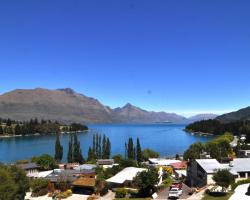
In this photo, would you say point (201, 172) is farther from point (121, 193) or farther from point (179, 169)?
point (179, 169)

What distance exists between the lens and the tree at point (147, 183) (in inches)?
1801

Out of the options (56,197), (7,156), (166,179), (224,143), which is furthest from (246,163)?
(7,156)

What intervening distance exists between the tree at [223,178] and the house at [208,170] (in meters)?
3.84

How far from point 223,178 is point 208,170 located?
5338 millimetres

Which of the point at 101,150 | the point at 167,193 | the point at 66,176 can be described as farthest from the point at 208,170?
the point at 101,150

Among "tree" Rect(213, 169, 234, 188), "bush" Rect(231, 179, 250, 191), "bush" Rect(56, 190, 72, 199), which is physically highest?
"tree" Rect(213, 169, 234, 188)

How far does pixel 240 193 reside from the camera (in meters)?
40.0

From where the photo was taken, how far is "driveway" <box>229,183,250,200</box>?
38.2 metres

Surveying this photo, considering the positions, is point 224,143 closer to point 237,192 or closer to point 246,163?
point 246,163

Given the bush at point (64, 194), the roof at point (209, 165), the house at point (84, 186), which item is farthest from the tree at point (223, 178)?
the bush at point (64, 194)

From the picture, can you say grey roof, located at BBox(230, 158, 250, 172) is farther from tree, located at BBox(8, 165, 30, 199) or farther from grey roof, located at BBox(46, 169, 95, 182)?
tree, located at BBox(8, 165, 30, 199)

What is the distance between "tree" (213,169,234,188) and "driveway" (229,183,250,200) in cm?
118

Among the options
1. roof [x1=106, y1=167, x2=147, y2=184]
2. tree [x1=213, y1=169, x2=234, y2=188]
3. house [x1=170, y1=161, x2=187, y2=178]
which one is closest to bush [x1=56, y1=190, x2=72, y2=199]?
roof [x1=106, y1=167, x2=147, y2=184]

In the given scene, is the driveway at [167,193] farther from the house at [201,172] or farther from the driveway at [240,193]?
the driveway at [240,193]
